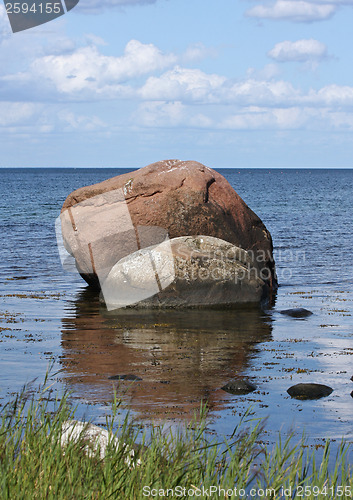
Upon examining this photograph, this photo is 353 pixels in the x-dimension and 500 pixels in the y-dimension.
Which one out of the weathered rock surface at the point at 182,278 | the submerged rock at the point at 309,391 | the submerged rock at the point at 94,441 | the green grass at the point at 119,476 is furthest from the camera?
the weathered rock surface at the point at 182,278

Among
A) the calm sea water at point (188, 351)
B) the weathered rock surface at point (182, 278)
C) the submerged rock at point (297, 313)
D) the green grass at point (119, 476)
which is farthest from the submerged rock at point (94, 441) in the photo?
the submerged rock at point (297, 313)

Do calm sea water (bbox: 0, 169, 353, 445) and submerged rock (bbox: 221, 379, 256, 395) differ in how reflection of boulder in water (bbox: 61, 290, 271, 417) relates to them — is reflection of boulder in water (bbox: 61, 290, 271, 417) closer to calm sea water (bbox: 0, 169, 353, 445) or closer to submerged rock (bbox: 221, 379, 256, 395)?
calm sea water (bbox: 0, 169, 353, 445)

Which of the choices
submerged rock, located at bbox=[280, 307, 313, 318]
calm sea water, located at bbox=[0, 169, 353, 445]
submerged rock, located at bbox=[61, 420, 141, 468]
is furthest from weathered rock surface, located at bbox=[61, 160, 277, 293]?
submerged rock, located at bbox=[61, 420, 141, 468]

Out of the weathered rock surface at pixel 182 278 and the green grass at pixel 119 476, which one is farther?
the weathered rock surface at pixel 182 278

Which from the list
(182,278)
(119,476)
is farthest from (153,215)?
(119,476)

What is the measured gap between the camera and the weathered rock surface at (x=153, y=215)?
18953 millimetres

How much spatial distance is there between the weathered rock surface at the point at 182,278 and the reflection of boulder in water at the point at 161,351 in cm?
39

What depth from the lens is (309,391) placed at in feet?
34.4

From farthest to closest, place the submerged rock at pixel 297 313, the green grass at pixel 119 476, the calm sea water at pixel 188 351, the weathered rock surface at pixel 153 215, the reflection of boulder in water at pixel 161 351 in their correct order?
1. the weathered rock surface at pixel 153 215
2. the submerged rock at pixel 297 313
3. the reflection of boulder in water at pixel 161 351
4. the calm sea water at pixel 188 351
5. the green grass at pixel 119 476

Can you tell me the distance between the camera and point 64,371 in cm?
1146

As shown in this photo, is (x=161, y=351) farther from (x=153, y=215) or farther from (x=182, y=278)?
(x=153, y=215)

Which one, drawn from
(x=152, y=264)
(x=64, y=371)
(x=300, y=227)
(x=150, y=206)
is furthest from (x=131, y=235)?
(x=300, y=227)

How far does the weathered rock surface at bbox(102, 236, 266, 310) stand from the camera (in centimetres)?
1705

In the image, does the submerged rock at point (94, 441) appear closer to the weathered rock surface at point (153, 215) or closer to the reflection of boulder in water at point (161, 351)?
the reflection of boulder in water at point (161, 351)
